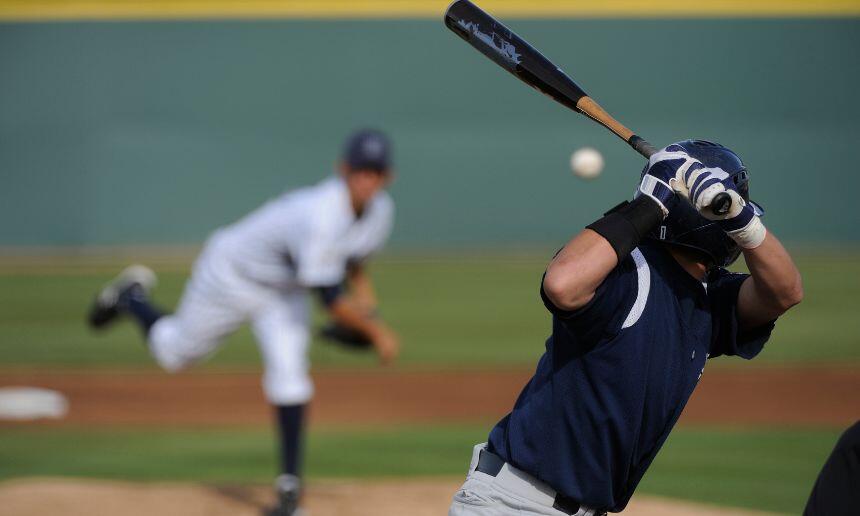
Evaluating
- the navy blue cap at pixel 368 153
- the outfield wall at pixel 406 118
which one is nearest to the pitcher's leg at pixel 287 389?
the navy blue cap at pixel 368 153

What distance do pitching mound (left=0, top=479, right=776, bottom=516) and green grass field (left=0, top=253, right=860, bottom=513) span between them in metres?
0.51

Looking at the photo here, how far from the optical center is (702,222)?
2639 millimetres

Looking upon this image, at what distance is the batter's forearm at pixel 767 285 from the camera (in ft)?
8.81

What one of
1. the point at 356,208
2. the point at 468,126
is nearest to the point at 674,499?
the point at 356,208

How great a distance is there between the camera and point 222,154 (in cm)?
1827

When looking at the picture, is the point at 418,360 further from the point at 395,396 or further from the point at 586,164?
the point at 586,164

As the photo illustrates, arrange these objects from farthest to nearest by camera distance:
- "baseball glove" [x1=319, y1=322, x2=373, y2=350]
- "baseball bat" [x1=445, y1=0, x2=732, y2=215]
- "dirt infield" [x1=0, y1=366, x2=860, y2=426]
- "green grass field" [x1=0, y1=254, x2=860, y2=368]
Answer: "green grass field" [x1=0, y1=254, x2=860, y2=368]
"dirt infield" [x1=0, y1=366, x2=860, y2=426]
"baseball glove" [x1=319, y1=322, x2=373, y2=350]
"baseball bat" [x1=445, y1=0, x2=732, y2=215]

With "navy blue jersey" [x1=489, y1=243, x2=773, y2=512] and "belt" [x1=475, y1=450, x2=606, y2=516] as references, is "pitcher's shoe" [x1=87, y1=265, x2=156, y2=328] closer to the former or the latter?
"belt" [x1=475, y1=450, x2=606, y2=516]

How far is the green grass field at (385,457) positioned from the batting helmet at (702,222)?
3458 millimetres

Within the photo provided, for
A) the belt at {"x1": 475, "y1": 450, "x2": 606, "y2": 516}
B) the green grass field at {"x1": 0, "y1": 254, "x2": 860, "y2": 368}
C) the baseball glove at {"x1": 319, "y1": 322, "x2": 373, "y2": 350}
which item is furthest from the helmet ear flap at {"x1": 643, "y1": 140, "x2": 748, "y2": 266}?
→ the green grass field at {"x1": 0, "y1": 254, "x2": 860, "y2": 368}

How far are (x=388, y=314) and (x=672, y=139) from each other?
7.56 m

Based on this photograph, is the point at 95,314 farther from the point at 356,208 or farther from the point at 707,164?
the point at 707,164

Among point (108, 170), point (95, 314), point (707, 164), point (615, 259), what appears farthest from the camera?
point (108, 170)

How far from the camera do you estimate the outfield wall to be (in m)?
18.0
